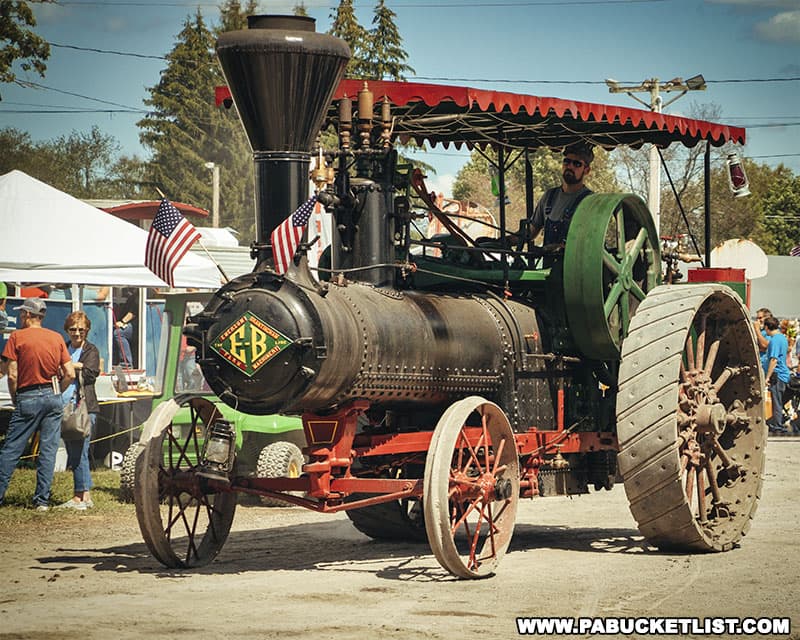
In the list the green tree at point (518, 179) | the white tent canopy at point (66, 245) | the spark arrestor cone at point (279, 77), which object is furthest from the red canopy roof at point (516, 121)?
the green tree at point (518, 179)

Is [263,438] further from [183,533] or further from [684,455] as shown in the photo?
[684,455]

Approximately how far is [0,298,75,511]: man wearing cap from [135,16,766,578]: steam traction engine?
246 centimetres

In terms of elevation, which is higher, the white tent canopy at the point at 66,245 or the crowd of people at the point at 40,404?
the white tent canopy at the point at 66,245

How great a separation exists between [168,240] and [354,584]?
211 centimetres

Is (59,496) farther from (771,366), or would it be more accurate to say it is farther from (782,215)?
(782,215)

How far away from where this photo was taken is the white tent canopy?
13.5m

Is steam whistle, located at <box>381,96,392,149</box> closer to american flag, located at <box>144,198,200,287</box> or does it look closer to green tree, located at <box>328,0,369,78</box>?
american flag, located at <box>144,198,200,287</box>

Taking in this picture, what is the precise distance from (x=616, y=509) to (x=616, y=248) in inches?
121

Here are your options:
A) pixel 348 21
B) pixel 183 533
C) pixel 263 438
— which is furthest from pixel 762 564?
pixel 348 21

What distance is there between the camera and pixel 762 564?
7.96 metres

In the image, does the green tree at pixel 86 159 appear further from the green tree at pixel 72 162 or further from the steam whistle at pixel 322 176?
the steam whistle at pixel 322 176

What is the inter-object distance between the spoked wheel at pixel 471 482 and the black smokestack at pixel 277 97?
132cm

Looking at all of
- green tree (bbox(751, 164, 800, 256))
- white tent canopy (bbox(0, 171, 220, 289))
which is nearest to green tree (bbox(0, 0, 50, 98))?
white tent canopy (bbox(0, 171, 220, 289))

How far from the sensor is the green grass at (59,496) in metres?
10.7
